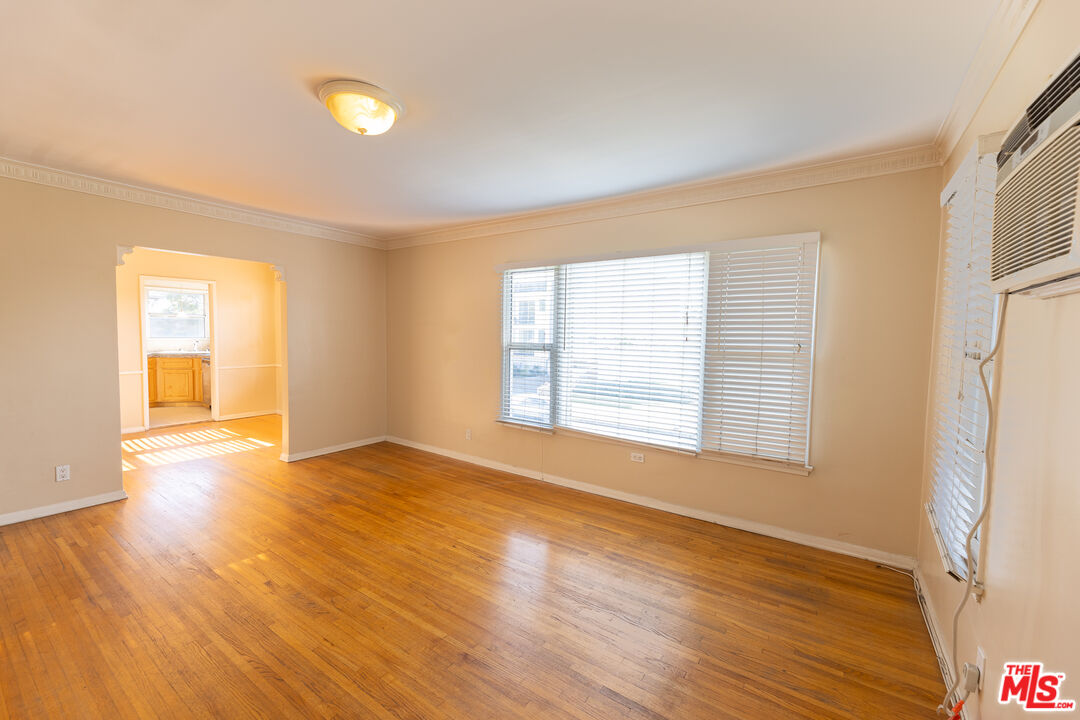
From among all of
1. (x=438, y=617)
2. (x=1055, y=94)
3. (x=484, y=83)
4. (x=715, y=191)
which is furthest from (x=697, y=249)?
(x=438, y=617)

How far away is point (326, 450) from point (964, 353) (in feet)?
18.7

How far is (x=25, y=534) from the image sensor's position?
3.16m

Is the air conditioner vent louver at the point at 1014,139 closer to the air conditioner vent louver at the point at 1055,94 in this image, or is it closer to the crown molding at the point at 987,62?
the air conditioner vent louver at the point at 1055,94

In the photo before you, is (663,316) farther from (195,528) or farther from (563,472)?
(195,528)

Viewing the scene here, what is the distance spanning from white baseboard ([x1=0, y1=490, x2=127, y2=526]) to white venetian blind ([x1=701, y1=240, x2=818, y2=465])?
5013 mm

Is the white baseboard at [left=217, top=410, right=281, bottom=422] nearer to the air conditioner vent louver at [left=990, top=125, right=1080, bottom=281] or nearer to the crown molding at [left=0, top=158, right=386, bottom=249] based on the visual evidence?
the crown molding at [left=0, top=158, right=386, bottom=249]

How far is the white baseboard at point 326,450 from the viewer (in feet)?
16.4

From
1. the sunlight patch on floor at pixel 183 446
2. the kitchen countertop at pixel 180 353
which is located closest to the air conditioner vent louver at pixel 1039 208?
the sunlight patch on floor at pixel 183 446

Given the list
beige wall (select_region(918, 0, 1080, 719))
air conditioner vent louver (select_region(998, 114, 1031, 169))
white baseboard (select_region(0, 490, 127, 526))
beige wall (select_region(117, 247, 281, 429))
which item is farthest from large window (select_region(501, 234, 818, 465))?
beige wall (select_region(117, 247, 281, 429))

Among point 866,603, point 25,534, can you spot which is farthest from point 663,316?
point 25,534

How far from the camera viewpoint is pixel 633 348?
3854mm

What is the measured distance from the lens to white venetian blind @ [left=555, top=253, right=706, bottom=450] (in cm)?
356

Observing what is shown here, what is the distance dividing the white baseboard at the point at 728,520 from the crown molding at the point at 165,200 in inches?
124

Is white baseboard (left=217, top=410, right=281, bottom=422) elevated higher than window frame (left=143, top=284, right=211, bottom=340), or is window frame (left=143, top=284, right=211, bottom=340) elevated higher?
window frame (left=143, top=284, right=211, bottom=340)
